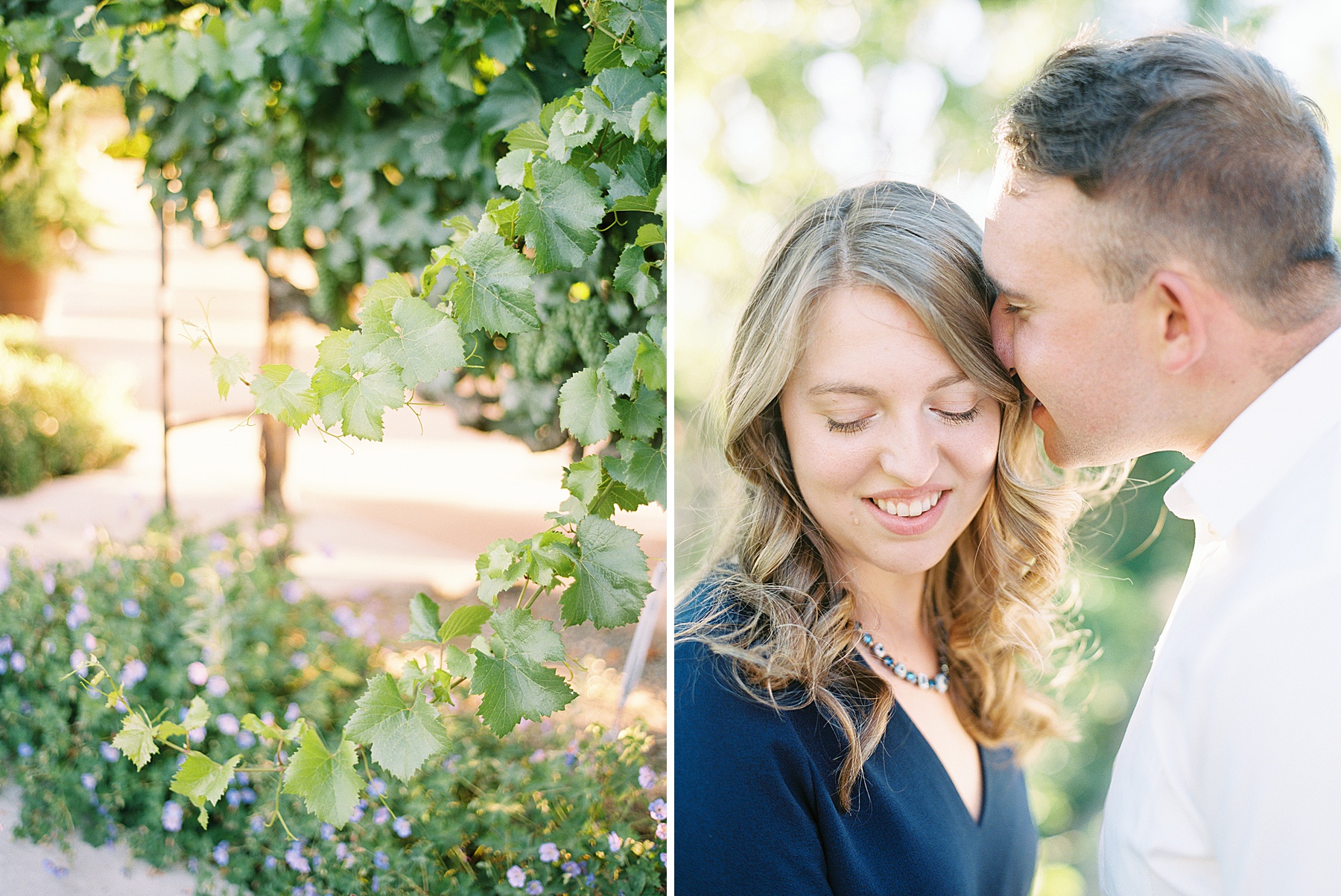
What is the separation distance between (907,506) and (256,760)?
1.72m

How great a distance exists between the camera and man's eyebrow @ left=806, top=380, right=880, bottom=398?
Answer: 40.9 inches

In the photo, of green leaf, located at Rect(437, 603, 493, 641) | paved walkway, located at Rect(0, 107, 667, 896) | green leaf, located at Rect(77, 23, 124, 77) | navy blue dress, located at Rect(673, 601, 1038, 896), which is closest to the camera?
navy blue dress, located at Rect(673, 601, 1038, 896)

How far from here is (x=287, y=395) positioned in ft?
3.94

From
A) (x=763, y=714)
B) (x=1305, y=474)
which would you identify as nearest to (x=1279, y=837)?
(x=1305, y=474)

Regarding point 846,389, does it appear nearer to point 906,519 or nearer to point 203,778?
point 906,519

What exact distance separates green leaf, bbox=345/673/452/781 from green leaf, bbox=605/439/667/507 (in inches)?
15.1

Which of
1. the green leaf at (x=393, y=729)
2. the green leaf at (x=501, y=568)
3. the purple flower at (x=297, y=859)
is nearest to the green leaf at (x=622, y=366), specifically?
the green leaf at (x=501, y=568)

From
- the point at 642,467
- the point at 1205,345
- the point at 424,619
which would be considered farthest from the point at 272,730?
the point at 1205,345

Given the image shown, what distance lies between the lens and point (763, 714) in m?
1.07

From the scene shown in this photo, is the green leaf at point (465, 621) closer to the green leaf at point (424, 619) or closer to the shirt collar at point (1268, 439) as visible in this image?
the green leaf at point (424, 619)

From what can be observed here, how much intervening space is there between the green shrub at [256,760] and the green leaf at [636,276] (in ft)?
2.85

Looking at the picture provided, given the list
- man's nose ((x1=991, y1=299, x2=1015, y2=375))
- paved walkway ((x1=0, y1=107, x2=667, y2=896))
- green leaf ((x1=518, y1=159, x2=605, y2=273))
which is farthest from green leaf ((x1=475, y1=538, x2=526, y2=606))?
paved walkway ((x1=0, y1=107, x2=667, y2=896))

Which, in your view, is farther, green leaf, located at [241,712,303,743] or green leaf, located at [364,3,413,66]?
green leaf, located at [364,3,413,66]

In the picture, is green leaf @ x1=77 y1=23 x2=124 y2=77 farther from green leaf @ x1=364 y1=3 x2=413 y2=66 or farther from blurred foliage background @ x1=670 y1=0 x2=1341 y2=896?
blurred foliage background @ x1=670 y1=0 x2=1341 y2=896
